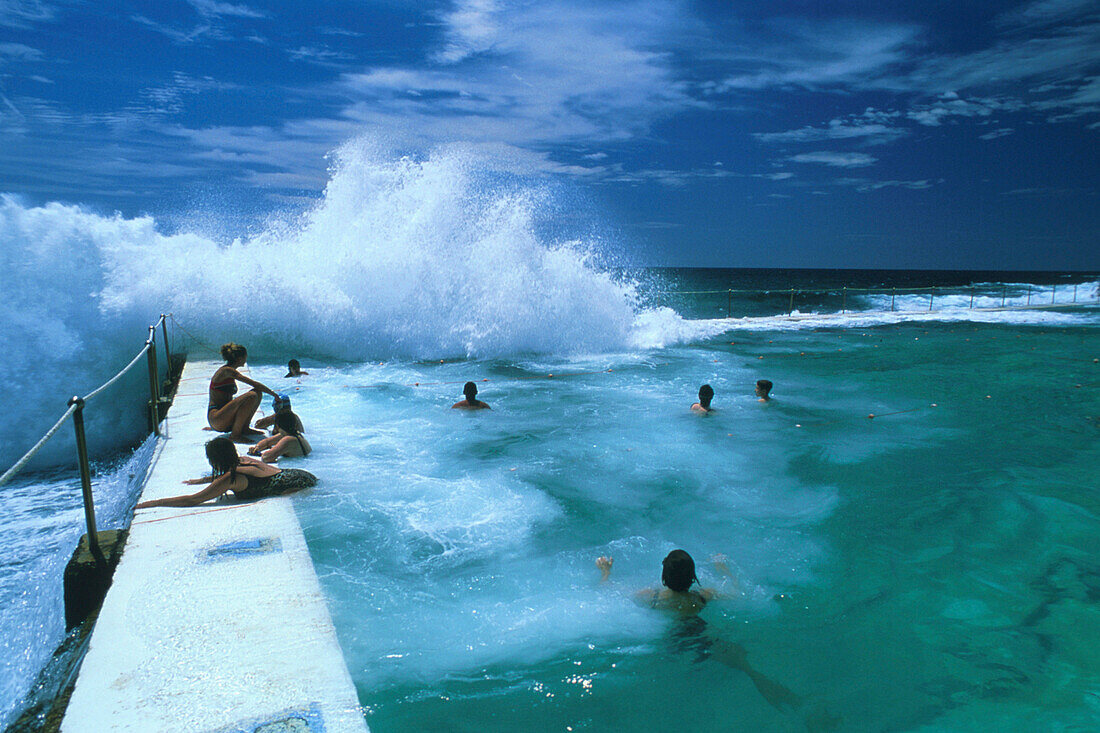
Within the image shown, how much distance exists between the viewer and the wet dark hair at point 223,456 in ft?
17.2

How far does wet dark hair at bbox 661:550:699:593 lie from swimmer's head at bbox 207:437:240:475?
3.62 meters

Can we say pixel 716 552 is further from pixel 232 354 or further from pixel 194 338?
pixel 194 338

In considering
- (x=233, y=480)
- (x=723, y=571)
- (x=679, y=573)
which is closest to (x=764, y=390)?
(x=723, y=571)

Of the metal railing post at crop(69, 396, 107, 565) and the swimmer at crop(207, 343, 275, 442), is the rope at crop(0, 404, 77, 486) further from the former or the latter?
the swimmer at crop(207, 343, 275, 442)

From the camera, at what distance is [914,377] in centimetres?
1434

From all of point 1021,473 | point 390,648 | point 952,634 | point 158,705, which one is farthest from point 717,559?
point 1021,473

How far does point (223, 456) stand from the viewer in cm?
529

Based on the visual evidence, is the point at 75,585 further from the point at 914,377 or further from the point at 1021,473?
the point at 914,377

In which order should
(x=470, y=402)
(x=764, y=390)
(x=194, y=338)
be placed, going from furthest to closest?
(x=194, y=338) < (x=764, y=390) < (x=470, y=402)

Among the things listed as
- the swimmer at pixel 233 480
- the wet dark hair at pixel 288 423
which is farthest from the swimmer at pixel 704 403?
the swimmer at pixel 233 480

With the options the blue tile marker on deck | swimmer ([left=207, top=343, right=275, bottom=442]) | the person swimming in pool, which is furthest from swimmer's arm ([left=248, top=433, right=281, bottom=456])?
the person swimming in pool

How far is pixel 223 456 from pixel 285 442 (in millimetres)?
1778

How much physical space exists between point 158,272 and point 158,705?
15.1 m

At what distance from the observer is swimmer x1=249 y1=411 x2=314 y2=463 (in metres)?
6.88
